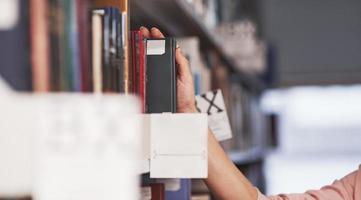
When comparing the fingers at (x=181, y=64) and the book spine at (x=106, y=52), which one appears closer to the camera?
the book spine at (x=106, y=52)

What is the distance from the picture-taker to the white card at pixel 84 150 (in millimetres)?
746

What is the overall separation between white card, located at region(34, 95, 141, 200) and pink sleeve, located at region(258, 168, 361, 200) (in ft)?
3.07

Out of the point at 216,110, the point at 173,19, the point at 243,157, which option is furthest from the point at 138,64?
the point at 243,157

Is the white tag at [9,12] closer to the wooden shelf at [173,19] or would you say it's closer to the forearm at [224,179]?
the wooden shelf at [173,19]

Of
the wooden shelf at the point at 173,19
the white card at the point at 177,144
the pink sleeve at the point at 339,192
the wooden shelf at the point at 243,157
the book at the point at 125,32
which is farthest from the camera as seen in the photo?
the wooden shelf at the point at 243,157

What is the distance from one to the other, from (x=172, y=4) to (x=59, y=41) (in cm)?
91

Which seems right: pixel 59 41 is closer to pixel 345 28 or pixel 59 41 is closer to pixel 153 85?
pixel 153 85

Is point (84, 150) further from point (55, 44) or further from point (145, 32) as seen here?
point (145, 32)

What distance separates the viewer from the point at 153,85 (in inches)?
48.0

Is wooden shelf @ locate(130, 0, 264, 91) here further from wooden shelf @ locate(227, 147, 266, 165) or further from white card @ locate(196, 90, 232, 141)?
wooden shelf @ locate(227, 147, 266, 165)

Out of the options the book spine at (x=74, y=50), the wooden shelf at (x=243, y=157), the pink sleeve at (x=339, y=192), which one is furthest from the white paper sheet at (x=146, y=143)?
the wooden shelf at (x=243, y=157)

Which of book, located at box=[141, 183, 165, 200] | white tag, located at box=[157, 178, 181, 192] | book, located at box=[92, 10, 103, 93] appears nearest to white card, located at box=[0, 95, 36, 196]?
book, located at box=[92, 10, 103, 93]

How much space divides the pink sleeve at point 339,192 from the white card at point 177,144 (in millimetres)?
630

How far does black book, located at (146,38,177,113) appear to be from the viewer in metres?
1.21
